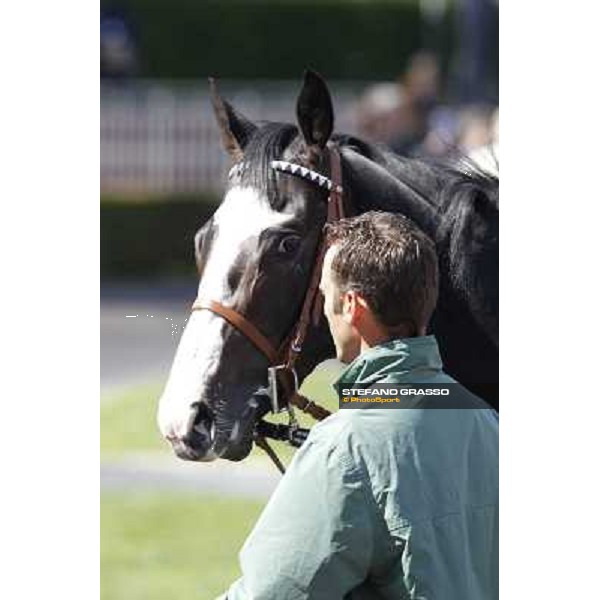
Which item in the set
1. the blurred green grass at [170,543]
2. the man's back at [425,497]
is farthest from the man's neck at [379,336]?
the blurred green grass at [170,543]

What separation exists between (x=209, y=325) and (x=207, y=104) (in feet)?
2.36

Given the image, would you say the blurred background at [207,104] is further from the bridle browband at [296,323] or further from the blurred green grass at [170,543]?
the blurred green grass at [170,543]

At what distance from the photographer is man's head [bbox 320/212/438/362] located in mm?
2604

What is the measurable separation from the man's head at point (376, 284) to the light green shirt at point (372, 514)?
0.04 meters

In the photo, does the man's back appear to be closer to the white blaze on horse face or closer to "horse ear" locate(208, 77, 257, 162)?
the white blaze on horse face

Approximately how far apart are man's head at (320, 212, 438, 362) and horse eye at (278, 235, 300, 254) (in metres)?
0.68

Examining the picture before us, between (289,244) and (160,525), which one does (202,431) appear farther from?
(160,525)

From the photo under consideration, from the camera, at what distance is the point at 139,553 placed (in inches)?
216

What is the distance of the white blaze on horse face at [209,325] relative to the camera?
3.31 meters

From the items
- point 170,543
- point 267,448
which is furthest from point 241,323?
point 170,543

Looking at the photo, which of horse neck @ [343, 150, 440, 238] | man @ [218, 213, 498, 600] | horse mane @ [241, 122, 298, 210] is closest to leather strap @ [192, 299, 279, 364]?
horse mane @ [241, 122, 298, 210]
